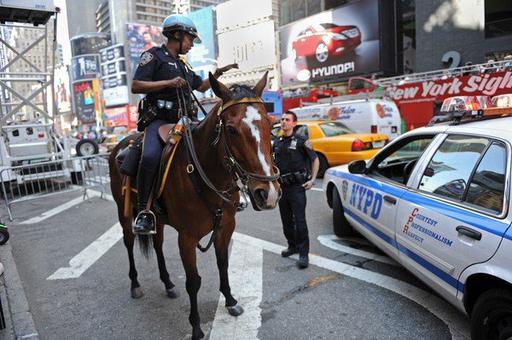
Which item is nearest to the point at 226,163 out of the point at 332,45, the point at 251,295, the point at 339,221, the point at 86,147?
the point at 251,295

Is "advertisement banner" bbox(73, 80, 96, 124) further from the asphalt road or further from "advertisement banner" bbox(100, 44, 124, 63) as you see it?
the asphalt road

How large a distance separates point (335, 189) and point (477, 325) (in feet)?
10.6

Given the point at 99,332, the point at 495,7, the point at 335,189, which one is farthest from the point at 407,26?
the point at 99,332

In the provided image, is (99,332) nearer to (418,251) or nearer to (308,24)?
(418,251)

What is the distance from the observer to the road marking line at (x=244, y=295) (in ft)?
11.5

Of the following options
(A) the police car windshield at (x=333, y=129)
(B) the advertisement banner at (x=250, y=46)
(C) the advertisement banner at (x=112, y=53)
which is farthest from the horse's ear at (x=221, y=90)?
(C) the advertisement banner at (x=112, y=53)

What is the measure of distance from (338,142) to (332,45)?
19937 millimetres

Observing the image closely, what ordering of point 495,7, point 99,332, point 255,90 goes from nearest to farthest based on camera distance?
point 255,90 < point 99,332 < point 495,7

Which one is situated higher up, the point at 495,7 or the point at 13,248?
the point at 495,7

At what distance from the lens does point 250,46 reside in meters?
46.7

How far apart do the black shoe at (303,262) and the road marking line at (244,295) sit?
1.57ft

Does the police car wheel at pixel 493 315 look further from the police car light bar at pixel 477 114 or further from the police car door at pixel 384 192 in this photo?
the police car light bar at pixel 477 114

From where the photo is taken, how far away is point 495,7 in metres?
19.7

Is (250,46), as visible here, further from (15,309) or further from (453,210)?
(453,210)
